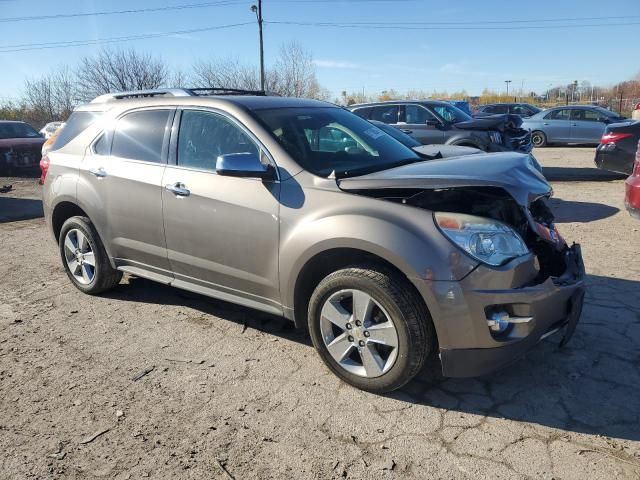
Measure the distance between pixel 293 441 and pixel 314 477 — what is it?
30 centimetres

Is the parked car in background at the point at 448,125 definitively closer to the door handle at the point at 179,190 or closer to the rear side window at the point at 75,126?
the rear side window at the point at 75,126

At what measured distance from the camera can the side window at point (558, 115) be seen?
62.8ft

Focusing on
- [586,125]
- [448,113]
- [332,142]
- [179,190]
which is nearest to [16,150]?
[448,113]

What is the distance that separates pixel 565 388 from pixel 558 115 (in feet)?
61.1

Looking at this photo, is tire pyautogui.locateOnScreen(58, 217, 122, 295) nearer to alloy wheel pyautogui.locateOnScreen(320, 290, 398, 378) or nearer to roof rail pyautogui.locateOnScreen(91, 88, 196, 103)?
roof rail pyautogui.locateOnScreen(91, 88, 196, 103)

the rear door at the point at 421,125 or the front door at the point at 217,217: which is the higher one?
the rear door at the point at 421,125

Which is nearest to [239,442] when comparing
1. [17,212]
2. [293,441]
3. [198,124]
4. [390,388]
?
[293,441]

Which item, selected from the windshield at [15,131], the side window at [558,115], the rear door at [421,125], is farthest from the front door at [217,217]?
the side window at [558,115]

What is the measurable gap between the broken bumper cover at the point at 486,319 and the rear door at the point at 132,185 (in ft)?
7.63

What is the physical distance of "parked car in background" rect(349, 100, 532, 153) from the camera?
385 inches

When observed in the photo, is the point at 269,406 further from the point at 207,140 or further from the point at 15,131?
the point at 15,131

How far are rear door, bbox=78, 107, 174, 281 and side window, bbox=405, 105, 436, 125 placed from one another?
24.9 feet

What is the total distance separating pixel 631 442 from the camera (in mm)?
2590

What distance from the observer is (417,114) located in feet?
36.0
